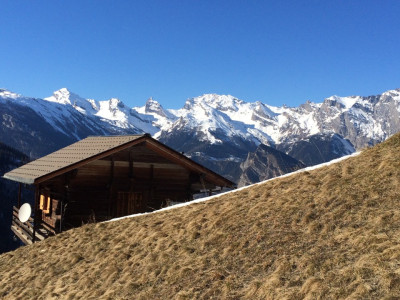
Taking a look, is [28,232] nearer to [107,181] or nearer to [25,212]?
[25,212]

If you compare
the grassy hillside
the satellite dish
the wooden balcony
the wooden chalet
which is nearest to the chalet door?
the wooden chalet

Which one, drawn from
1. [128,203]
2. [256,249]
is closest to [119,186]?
[128,203]

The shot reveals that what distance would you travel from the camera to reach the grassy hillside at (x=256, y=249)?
7.71 m

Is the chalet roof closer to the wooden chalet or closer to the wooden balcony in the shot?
the wooden chalet

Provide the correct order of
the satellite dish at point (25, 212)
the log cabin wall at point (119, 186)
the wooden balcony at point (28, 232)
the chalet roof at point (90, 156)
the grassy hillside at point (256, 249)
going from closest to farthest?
the grassy hillside at point (256, 249)
the chalet roof at point (90, 156)
the wooden balcony at point (28, 232)
the log cabin wall at point (119, 186)
the satellite dish at point (25, 212)

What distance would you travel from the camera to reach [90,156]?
21.8 metres

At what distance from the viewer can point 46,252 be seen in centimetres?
1523

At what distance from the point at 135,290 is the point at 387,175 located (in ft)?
23.8

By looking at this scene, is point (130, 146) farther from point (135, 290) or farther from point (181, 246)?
point (135, 290)

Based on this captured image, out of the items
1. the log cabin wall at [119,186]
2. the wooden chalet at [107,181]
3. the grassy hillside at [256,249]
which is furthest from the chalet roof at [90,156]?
the grassy hillside at [256,249]

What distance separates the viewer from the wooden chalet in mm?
21953

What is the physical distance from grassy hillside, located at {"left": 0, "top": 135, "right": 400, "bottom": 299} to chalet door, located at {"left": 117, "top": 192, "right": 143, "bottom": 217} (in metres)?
7.88

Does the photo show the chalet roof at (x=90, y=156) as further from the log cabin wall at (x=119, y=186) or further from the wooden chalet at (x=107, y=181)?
the log cabin wall at (x=119, y=186)


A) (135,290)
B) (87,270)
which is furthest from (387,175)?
(87,270)
